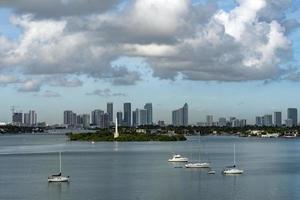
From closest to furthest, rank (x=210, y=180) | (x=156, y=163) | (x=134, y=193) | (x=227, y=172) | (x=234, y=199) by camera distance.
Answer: (x=234, y=199)
(x=134, y=193)
(x=210, y=180)
(x=227, y=172)
(x=156, y=163)

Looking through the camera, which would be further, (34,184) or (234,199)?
(34,184)

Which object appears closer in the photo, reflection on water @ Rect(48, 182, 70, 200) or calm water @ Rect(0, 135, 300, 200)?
calm water @ Rect(0, 135, 300, 200)

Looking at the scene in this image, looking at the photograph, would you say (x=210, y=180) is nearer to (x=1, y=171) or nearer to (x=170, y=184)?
(x=170, y=184)

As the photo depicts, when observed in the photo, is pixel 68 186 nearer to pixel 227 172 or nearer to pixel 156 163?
pixel 227 172

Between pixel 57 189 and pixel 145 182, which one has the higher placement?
pixel 145 182

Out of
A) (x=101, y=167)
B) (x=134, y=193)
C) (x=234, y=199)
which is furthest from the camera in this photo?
(x=101, y=167)

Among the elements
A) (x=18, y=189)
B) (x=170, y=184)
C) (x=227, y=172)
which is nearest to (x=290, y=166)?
(x=227, y=172)

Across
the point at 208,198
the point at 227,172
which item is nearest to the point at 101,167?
the point at 227,172

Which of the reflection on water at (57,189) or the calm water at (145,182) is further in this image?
the reflection on water at (57,189)

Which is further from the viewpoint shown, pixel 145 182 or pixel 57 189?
pixel 145 182
